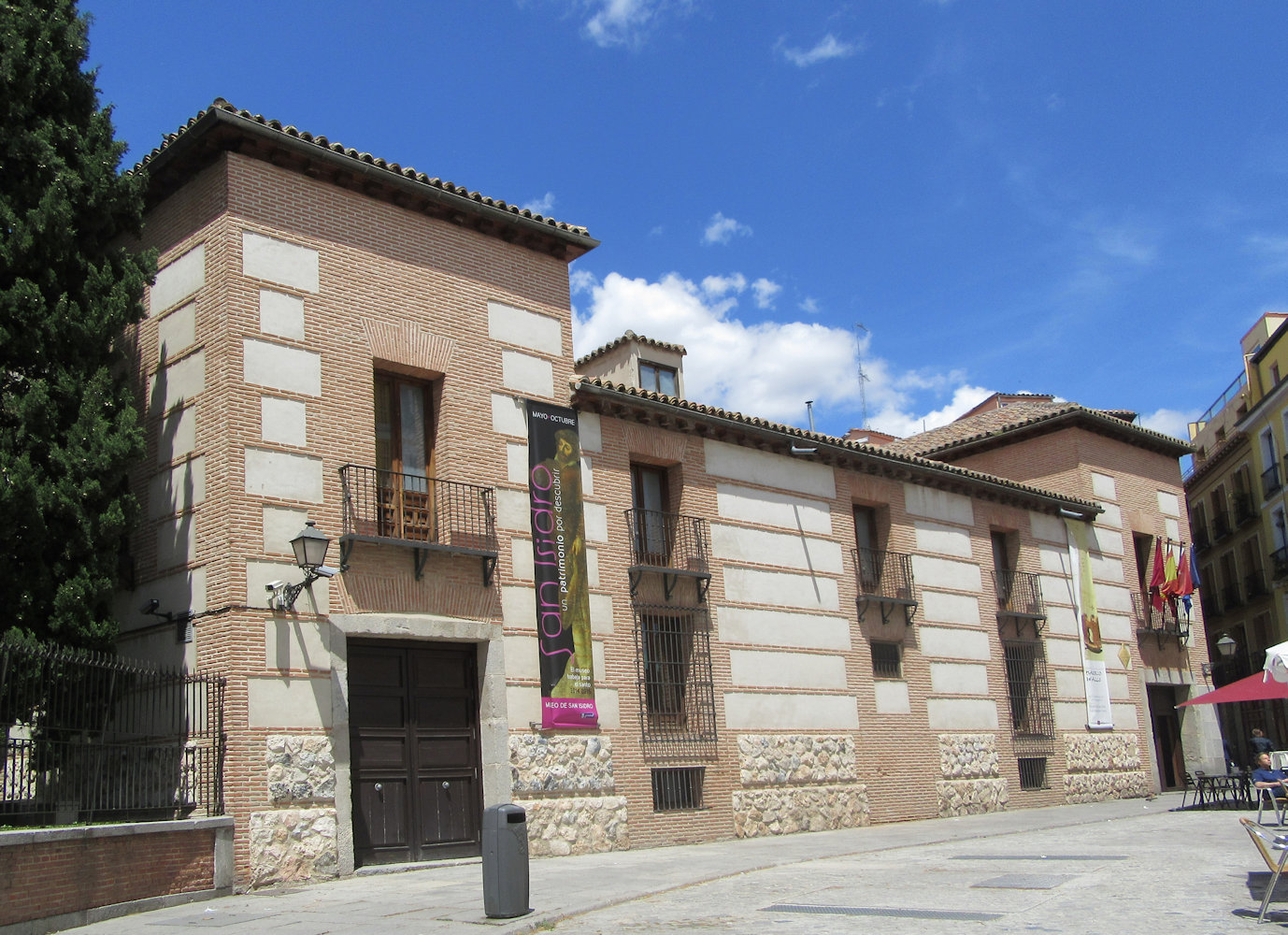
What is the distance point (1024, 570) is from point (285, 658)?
1508 centimetres

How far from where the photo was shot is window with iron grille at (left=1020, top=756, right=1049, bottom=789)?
21828 millimetres

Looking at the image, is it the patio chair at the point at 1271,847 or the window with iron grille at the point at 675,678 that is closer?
the patio chair at the point at 1271,847

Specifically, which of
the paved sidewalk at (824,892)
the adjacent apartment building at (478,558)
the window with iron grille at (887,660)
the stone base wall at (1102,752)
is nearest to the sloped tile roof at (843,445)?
the adjacent apartment building at (478,558)

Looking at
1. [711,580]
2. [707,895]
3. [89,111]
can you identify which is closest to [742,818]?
[711,580]

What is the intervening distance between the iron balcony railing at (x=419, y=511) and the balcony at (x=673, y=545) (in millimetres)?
2618

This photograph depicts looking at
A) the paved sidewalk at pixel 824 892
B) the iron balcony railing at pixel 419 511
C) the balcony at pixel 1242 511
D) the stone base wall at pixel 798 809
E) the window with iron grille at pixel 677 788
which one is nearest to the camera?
the paved sidewalk at pixel 824 892

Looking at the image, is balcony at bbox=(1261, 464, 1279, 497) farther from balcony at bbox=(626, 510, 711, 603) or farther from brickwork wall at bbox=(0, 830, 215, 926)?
brickwork wall at bbox=(0, 830, 215, 926)

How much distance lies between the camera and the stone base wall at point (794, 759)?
55.9 ft

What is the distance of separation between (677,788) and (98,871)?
7.94 m

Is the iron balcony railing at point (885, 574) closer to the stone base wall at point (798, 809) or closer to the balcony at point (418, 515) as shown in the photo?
the stone base wall at point (798, 809)

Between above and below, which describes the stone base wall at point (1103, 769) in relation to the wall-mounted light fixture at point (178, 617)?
below

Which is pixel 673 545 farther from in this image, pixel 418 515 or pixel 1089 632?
pixel 1089 632

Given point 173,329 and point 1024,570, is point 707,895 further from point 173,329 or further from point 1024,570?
point 1024,570

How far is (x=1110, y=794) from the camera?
23031mm
